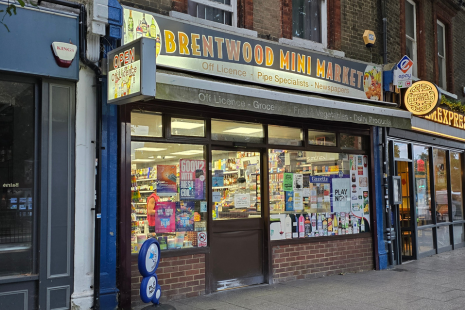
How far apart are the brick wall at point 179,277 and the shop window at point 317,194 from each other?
1664 mm

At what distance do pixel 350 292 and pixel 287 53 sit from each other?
4.27 metres

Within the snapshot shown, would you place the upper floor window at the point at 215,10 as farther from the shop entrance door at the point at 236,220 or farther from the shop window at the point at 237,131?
the shop entrance door at the point at 236,220

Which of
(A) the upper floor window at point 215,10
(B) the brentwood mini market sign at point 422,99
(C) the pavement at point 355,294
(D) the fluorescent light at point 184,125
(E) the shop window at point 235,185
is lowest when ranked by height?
(C) the pavement at point 355,294

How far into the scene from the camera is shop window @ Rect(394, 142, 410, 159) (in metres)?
10.8

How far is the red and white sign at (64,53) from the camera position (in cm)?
569

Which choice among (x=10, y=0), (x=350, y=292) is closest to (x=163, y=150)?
(x=10, y=0)

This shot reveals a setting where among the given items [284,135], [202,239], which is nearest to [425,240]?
[284,135]

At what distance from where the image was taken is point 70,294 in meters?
5.77

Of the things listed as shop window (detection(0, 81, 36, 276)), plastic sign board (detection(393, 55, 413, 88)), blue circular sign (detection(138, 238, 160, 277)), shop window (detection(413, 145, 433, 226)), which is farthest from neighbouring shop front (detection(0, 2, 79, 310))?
shop window (detection(413, 145, 433, 226))

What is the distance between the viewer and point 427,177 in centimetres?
1212

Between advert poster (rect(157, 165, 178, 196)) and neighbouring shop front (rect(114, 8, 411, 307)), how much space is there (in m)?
0.02

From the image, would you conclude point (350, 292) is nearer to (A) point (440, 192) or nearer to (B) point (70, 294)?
(B) point (70, 294)

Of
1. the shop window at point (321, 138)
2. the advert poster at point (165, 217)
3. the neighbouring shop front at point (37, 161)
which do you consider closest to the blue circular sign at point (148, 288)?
the neighbouring shop front at point (37, 161)

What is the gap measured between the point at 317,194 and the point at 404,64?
357 centimetres
